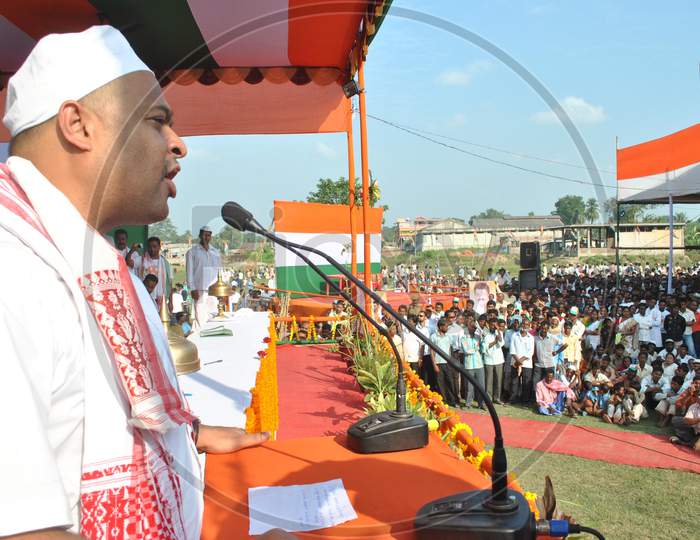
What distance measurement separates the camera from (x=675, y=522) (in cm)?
542

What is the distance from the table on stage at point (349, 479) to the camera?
4.56ft

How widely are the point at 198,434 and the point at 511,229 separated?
325cm

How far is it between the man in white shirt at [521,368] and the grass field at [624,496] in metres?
2.40

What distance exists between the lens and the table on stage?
1.39 metres

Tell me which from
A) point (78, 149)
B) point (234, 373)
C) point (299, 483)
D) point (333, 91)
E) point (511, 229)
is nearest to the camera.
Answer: point (78, 149)

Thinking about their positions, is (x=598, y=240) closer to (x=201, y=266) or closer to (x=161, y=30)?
(x=201, y=266)

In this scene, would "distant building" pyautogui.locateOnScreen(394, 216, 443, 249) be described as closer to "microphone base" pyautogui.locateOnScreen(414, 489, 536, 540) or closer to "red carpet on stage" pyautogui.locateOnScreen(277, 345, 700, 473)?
"red carpet on stage" pyautogui.locateOnScreen(277, 345, 700, 473)

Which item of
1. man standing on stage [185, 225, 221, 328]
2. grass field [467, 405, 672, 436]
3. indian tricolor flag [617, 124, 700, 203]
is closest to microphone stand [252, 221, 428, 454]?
man standing on stage [185, 225, 221, 328]

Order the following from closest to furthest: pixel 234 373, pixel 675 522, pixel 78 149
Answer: pixel 78 149 → pixel 234 373 → pixel 675 522

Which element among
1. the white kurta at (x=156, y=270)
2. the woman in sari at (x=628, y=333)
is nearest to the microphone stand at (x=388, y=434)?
the white kurta at (x=156, y=270)

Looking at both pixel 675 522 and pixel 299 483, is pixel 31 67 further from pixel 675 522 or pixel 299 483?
pixel 675 522

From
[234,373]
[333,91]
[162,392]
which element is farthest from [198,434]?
[333,91]

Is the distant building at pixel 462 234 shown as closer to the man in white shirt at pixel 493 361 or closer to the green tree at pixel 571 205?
the green tree at pixel 571 205

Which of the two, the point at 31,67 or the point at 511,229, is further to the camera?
the point at 511,229
